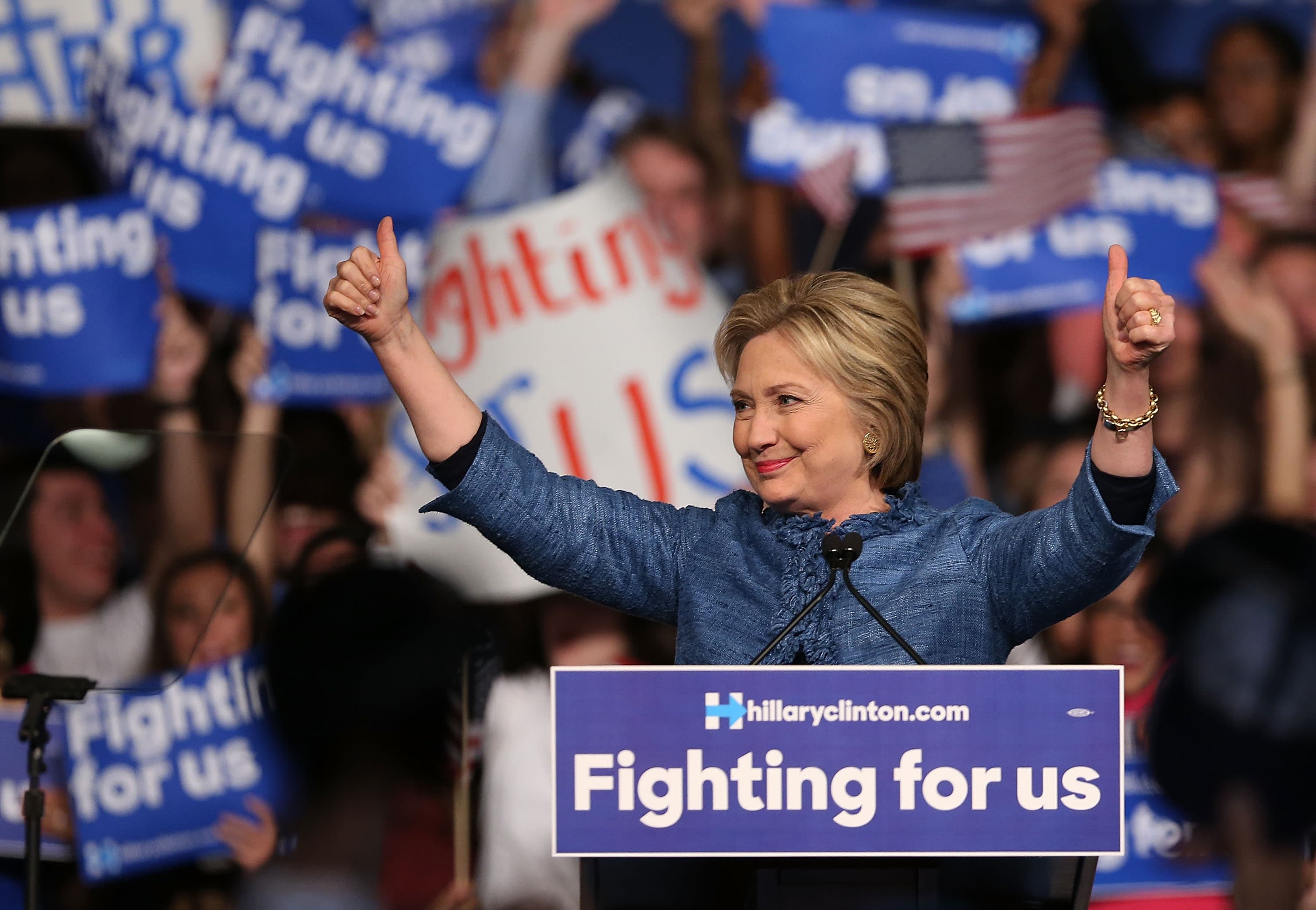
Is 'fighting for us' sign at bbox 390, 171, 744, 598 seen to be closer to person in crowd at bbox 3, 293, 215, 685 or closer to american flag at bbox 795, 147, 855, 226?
american flag at bbox 795, 147, 855, 226

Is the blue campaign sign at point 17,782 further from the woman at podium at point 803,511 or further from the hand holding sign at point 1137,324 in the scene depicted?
the hand holding sign at point 1137,324

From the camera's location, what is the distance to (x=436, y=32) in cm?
426

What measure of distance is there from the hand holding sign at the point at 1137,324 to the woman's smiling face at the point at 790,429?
314mm

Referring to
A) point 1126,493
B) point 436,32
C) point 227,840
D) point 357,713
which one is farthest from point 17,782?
point 1126,493

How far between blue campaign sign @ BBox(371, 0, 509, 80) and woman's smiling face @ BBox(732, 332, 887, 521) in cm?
281

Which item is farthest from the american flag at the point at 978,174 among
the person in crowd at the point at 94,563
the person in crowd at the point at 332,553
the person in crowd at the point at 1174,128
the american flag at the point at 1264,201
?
the person in crowd at the point at 94,563

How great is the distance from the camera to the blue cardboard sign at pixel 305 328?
157 inches

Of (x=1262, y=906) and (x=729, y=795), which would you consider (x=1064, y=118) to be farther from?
(x=729, y=795)

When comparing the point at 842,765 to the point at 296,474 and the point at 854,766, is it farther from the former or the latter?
Answer: the point at 296,474

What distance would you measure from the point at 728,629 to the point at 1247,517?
2.67m

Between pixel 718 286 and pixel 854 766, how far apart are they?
2.79 m

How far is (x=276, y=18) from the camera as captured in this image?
4.12m

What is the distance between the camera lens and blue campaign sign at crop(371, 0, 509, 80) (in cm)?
425

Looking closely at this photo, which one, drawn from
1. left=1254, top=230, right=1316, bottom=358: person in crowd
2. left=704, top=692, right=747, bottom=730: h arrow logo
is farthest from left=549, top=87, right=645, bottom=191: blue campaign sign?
Answer: left=704, top=692, right=747, bottom=730: h arrow logo
